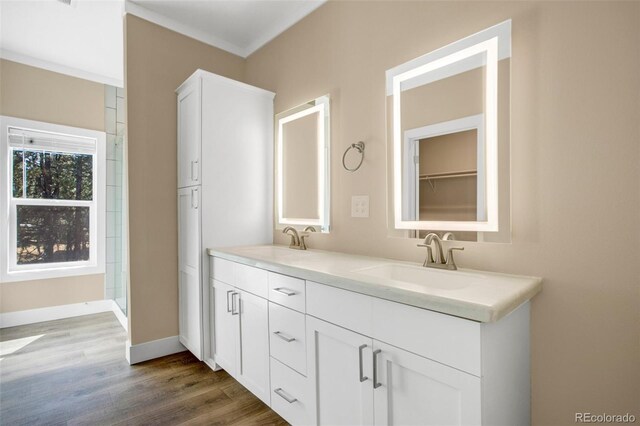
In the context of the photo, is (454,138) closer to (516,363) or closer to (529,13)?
(529,13)

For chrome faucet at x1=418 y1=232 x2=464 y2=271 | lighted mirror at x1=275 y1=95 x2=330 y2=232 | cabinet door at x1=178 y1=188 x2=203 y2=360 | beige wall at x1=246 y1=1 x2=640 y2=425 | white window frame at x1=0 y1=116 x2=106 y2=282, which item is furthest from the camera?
white window frame at x1=0 y1=116 x2=106 y2=282

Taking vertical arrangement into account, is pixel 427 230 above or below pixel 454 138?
below

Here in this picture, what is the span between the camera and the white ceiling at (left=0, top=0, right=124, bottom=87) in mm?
2424

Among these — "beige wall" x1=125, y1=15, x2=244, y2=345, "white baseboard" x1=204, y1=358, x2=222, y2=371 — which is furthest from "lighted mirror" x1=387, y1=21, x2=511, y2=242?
"beige wall" x1=125, y1=15, x2=244, y2=345

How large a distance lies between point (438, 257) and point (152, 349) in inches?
87.5

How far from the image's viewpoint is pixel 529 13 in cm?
130

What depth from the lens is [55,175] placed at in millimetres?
3398

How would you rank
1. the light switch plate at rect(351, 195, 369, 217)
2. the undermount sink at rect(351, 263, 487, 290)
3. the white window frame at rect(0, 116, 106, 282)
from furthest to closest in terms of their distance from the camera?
the white window frame at rect(0, 116, 106, 282) → the light switch plate at rect(351, 195, 369, 217) → the undermount sink at rect(351, 263, 487, 290)

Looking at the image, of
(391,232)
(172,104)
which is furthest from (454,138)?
(172,104)

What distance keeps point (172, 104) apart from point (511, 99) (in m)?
2.35

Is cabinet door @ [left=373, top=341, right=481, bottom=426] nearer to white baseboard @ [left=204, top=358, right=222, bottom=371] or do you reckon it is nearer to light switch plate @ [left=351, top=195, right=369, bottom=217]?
light switch plate @ [left=351, top=195, right=369, bottom=217]

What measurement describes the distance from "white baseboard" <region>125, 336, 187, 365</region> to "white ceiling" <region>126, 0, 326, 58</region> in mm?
2455

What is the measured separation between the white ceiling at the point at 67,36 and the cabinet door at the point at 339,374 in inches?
108

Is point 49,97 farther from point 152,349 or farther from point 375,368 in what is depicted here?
point 375,368
